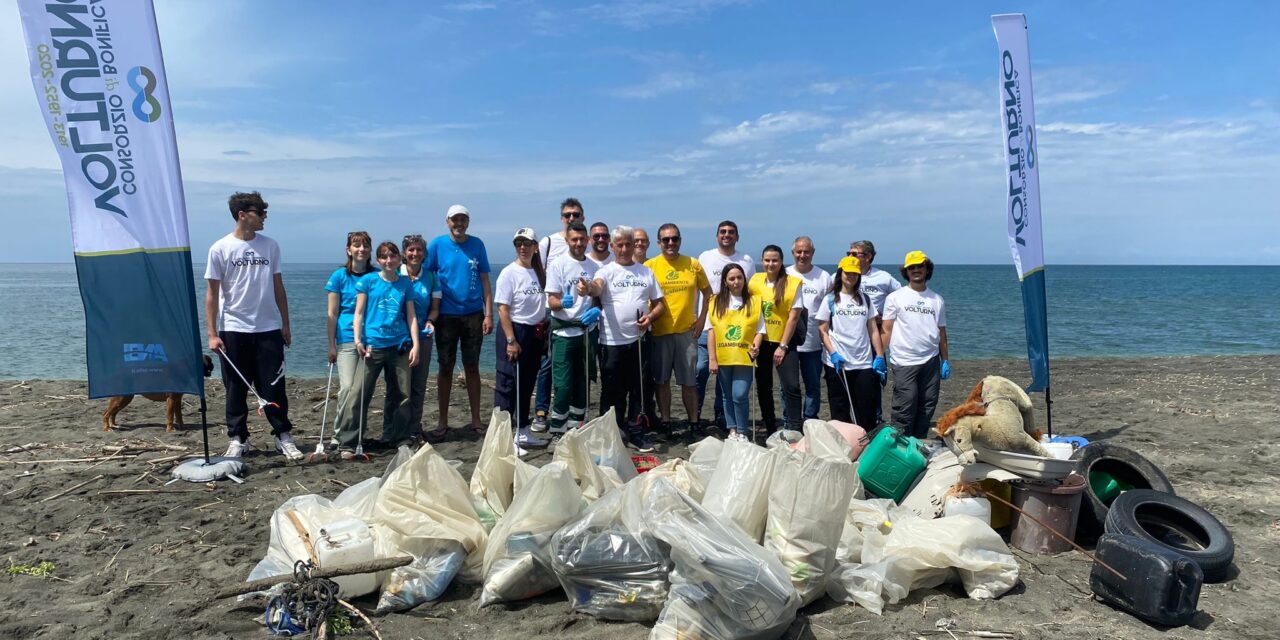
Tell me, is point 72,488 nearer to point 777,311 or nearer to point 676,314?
point 676,314

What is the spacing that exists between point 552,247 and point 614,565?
3849mm

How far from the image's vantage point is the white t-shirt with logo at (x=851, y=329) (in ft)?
19.5

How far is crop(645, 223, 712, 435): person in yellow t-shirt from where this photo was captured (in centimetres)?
628

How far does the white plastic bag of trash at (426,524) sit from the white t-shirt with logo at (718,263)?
3.53 meters

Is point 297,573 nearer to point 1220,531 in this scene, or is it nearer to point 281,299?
point 281,299

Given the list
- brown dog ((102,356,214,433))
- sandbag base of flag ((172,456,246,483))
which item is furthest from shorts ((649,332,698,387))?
brown dog ((102,356,214,433))

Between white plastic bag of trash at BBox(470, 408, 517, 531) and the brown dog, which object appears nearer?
white plastic bag of trash at BBox(470, 408, 517, 531)

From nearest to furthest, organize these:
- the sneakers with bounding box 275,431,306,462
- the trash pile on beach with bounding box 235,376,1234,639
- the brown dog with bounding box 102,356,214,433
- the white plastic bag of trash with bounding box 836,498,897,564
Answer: the trash pile on beach with bounding box 235,376,1234,639
the white plastic bag of trash with bounding box 836,498,897,564
the sneakers with bounding box 275,431,306,462
the brown dog with bounding box 102,356,214,433

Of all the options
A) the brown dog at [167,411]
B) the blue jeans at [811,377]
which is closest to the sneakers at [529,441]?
the blue jeans at [811,377]

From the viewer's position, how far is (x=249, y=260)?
5.41 meters

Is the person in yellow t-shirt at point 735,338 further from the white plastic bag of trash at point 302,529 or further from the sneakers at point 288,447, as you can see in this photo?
the sneakers at point 288,447

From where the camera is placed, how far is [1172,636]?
3.11 meters

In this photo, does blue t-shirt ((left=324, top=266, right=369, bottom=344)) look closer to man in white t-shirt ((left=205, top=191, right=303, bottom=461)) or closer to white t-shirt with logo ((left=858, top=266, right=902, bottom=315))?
man in white t-shirt ((left=205, top=191, right=303, bottom=461))

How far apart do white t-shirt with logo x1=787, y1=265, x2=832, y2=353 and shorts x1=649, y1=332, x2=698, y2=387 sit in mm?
919
